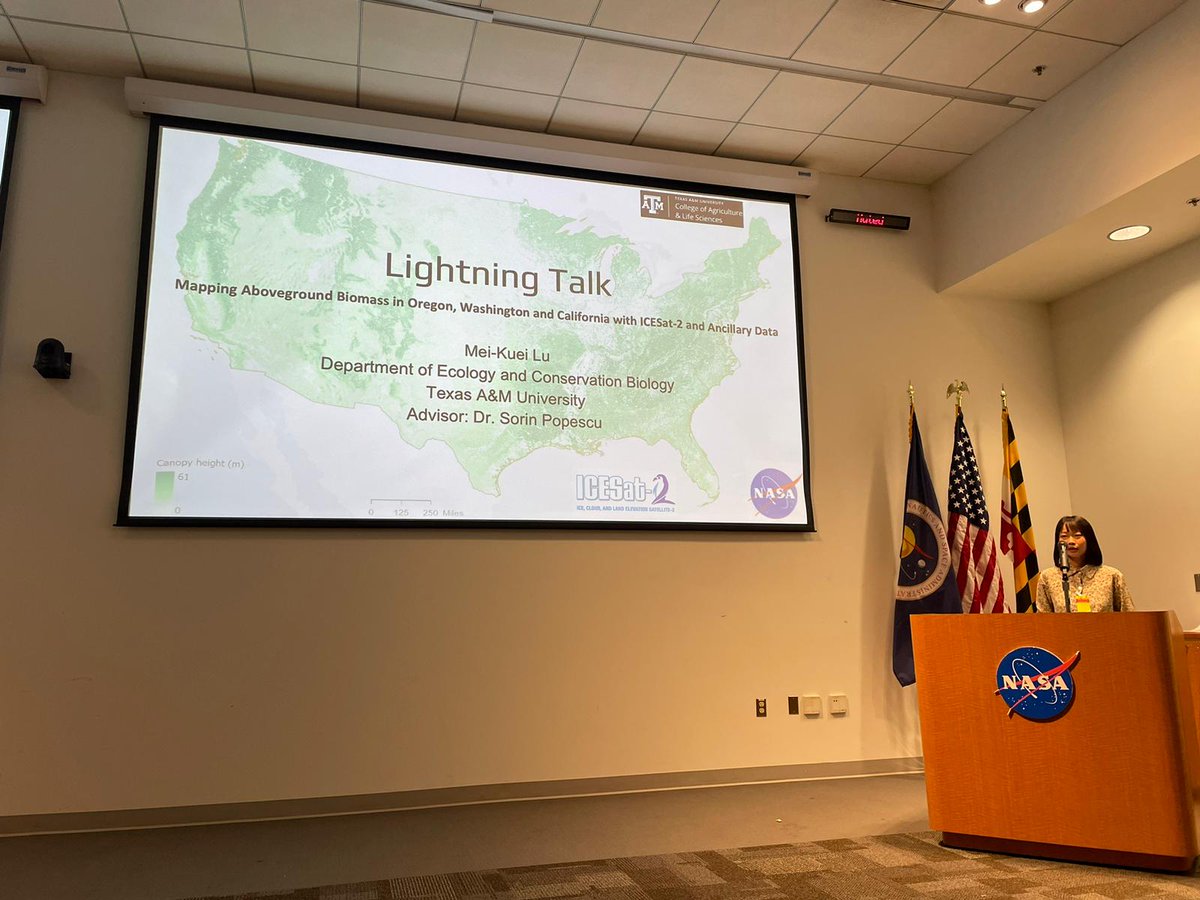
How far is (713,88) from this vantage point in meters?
4.34

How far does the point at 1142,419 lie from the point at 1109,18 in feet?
6.77

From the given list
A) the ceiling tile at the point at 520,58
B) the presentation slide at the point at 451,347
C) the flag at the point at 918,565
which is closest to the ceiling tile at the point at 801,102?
the presentation slide at the point at 451,347

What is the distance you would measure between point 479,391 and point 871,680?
2577 millimetres

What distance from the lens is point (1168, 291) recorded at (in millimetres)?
4629

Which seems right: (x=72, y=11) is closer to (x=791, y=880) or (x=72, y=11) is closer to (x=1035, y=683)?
(x=791, y=880)

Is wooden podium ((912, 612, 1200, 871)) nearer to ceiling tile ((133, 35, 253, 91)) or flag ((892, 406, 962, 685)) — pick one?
flag ((892, 406, 962, 685))

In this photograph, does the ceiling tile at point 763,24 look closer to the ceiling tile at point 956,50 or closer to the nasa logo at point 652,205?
the ceiling tile at point 956,50

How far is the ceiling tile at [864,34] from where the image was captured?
3.82 m

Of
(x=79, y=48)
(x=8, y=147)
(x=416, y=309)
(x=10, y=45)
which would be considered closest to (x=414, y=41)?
(x=416, y=309)

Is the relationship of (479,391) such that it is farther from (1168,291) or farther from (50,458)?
(1168,291)

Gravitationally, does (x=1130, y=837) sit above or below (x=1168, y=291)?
below

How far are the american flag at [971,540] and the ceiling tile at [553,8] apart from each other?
295 centimetres

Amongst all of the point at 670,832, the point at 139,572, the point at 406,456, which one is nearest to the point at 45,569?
the point at 139,572

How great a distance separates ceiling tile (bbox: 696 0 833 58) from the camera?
377 centimetres
